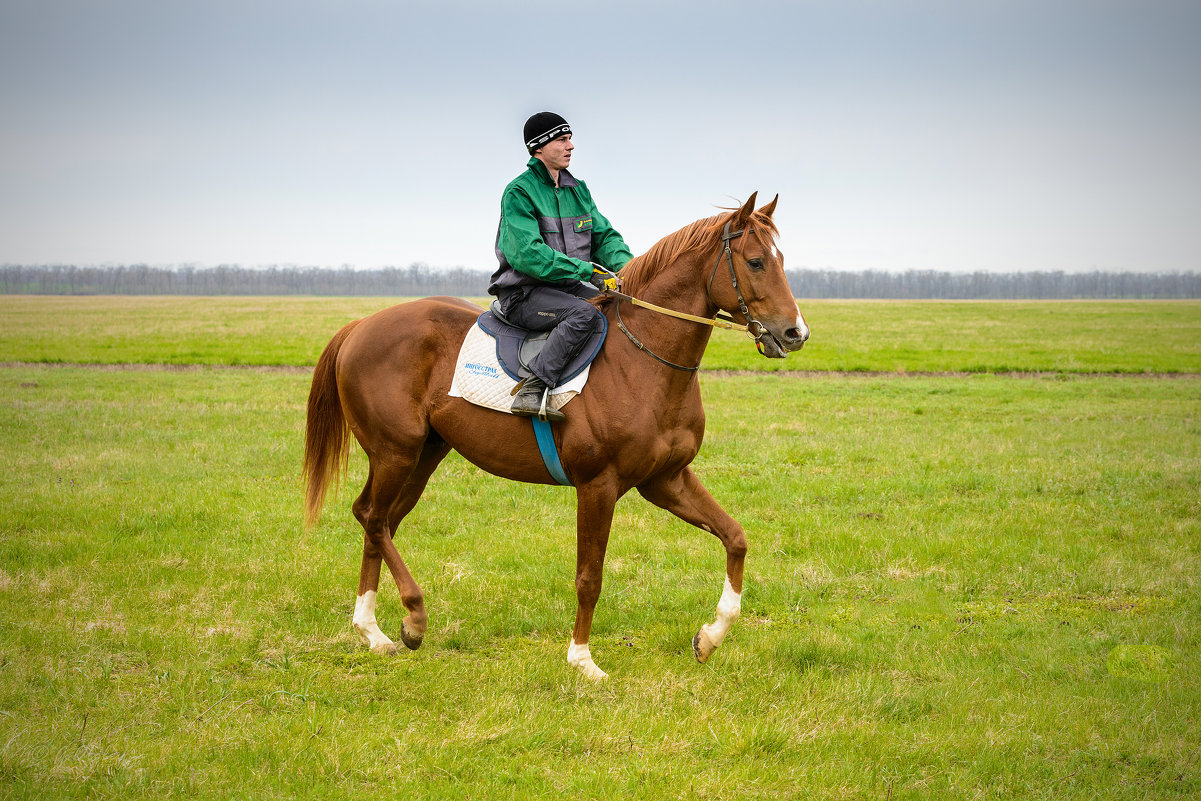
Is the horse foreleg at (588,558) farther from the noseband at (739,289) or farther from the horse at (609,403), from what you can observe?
the noseband at (739,289)

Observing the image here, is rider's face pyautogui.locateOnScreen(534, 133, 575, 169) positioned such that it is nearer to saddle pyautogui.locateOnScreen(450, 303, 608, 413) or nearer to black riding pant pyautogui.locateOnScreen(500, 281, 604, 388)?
black riding pant pyautogui.locateOnScreen(500, 281, 604, 388)

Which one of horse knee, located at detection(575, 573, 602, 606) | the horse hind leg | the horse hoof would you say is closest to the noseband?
horse knee, located at detection(575, 573, 602, 606)

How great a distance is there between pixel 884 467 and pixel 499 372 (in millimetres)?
7674

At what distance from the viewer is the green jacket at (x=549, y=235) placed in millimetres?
5598

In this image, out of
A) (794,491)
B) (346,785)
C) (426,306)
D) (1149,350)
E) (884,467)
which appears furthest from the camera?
(1149,350)

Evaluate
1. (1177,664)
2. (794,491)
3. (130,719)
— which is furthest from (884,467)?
(130,719)

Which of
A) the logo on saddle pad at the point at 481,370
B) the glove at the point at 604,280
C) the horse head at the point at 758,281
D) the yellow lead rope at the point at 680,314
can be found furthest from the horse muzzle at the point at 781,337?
the logo on saddle pad at the point at 481,370

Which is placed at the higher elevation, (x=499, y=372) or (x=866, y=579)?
(x=499, y=372)

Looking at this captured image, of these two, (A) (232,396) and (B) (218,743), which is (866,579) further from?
(A) (232,396)

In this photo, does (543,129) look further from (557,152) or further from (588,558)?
(588,558)

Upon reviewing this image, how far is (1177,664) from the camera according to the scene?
18.8 ft

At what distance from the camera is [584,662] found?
5.70m

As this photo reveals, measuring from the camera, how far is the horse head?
5.22 meters

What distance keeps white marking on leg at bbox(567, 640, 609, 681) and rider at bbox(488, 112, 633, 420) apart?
61.6 inches
